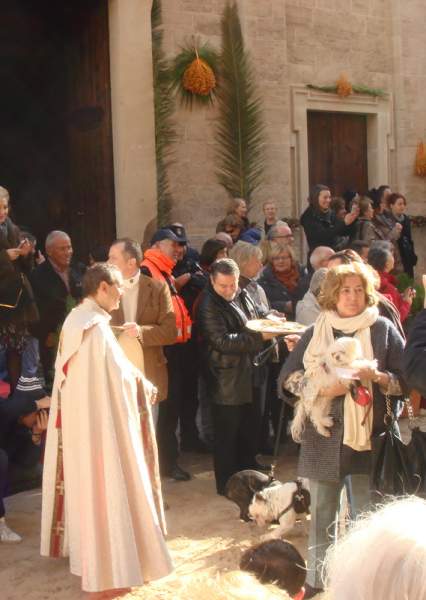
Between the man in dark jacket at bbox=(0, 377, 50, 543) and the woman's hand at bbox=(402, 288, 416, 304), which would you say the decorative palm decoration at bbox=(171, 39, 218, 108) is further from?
the man in dark jacket at bbox=(0, 377, 50, 543)

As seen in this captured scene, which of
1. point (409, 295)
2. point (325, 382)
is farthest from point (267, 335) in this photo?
point (409, 295)

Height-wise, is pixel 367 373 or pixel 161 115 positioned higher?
pixel 161 115

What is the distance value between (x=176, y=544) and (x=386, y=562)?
14.9 ft

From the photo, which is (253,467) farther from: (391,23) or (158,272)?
(391,23)

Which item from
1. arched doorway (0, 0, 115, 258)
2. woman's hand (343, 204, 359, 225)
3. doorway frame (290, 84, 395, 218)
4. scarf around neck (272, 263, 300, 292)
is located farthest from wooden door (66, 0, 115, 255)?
doorway frame (290, 84, 395, 218)

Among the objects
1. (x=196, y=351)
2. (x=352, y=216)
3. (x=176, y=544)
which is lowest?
(x=176, y=544)

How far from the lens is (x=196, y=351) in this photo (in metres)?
7.47

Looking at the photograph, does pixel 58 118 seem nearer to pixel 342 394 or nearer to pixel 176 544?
pixel 176 544

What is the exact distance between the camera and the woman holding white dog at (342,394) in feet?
14.5

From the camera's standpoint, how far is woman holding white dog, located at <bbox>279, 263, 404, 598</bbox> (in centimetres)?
442

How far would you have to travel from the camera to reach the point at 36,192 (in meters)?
12.0

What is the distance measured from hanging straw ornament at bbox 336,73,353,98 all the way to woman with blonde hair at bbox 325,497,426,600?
456 inches

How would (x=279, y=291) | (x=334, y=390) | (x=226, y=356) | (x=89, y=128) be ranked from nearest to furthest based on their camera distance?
(x=334, y=390)
(x=226, y=356)
(x=279, y=291)
(x=89, y=128)

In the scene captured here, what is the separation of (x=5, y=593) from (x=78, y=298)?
10.8 feet
